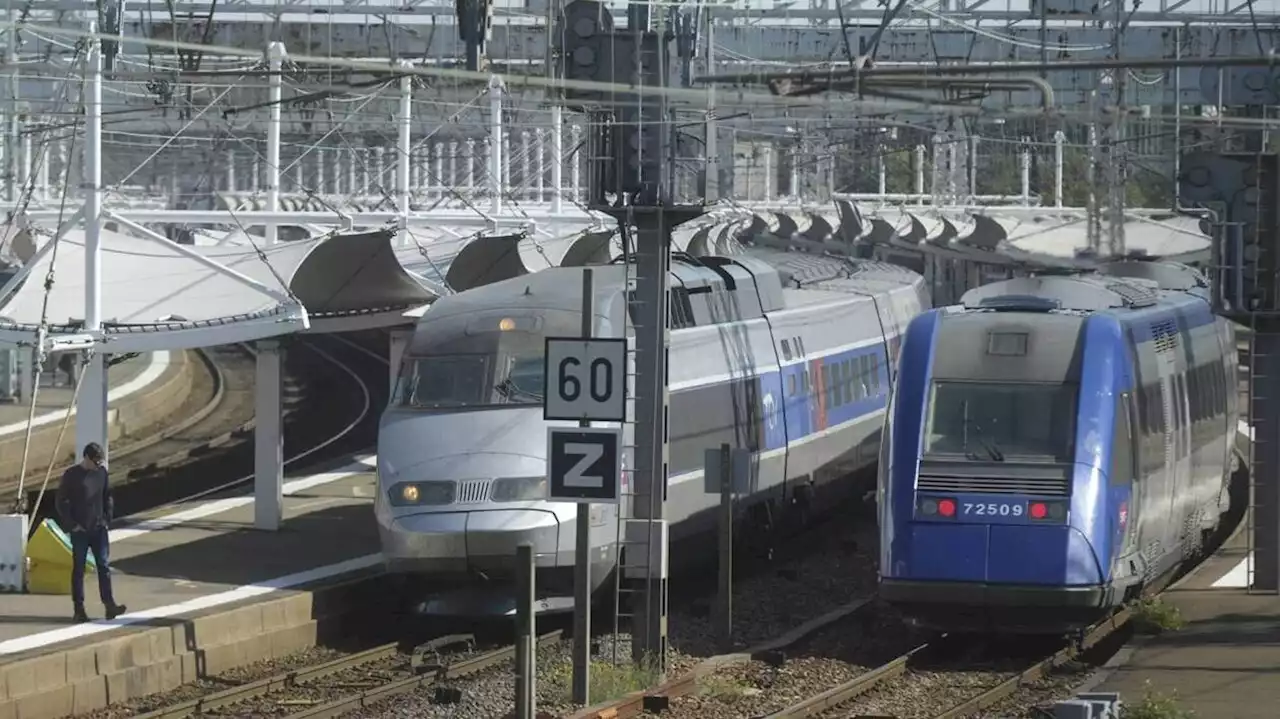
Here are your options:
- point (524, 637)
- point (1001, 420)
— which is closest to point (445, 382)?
point (1001, 420)

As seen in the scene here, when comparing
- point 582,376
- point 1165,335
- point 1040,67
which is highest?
point 1040,67

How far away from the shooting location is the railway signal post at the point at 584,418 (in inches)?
518

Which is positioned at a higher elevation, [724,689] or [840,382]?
[840,382]

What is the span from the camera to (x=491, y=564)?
16234mm

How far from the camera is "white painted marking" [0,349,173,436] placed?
32.1m

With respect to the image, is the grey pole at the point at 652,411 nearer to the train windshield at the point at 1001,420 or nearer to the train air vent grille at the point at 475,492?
the train air vent grille at the point at 475,492

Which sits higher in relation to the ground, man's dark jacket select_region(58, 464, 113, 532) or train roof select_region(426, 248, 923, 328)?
train roof select_region(426, 248, 923, 328)

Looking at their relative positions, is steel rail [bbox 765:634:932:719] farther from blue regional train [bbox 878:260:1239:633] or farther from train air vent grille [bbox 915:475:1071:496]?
train air vent grille [bbox 915:475:1071:496]

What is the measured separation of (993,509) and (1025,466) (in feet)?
1.50

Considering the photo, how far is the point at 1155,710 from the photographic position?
12125mm

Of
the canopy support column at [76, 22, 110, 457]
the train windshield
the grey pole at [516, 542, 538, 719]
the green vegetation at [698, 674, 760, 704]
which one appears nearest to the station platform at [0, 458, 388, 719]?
the canopy support column at [76, 22, 110, 457]

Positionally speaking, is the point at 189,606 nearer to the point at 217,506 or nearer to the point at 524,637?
the point at 524,637

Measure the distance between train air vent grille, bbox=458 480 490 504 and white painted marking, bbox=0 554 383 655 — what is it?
2190mm

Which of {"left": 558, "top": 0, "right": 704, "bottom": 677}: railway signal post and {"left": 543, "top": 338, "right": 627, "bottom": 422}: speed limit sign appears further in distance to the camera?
{"left": 558, "top": 0, "right": 704, "bottom": 677}: railway signal post
